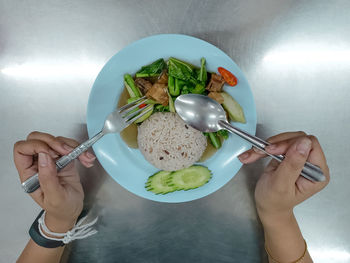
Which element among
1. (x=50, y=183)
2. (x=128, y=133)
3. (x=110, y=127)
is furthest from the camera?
(x=128, y=133)

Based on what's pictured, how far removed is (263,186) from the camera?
3.95 feet

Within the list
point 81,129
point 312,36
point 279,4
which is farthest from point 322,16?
point 81,129

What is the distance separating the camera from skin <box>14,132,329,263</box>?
3.22 feet

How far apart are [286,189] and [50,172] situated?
0.85m

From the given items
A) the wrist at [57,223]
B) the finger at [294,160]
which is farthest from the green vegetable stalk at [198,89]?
the wrist at [57,223]

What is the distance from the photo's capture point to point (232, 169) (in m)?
1.21

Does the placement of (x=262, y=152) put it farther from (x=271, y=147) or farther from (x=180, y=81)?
(x=180, y=81)

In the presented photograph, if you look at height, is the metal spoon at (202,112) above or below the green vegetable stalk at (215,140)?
above

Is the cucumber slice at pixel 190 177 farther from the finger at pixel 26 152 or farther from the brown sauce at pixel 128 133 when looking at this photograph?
the finger at pixel 26 152

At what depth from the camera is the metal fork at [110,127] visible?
100 centimetres

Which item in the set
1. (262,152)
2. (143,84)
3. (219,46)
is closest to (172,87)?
(143,84)

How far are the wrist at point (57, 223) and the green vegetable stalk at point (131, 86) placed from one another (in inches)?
24.7

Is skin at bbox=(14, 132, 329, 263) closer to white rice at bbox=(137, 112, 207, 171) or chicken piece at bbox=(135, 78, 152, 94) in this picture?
white rice at bbox=(137, 112, 207, 171)

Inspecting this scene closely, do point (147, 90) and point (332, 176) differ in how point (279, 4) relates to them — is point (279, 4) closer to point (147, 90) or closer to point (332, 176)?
point (147, 90)
